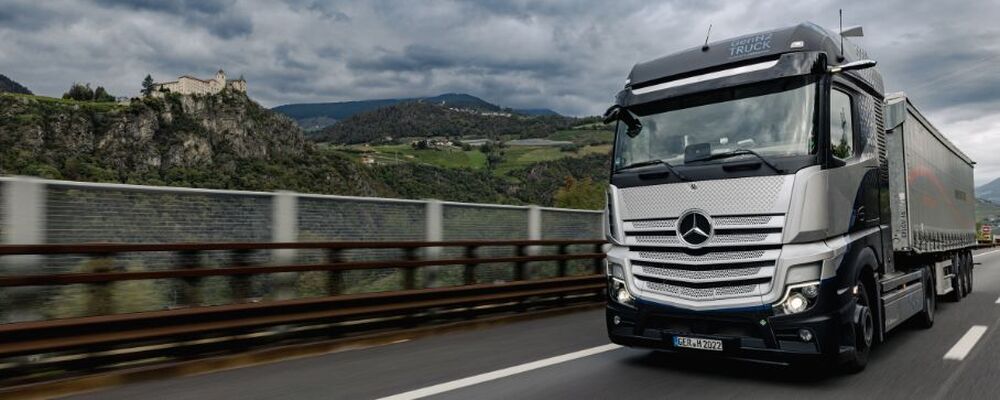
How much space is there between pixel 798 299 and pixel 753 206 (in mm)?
Result: 763

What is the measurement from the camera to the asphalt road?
5422 mm

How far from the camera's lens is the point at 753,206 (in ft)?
18.1

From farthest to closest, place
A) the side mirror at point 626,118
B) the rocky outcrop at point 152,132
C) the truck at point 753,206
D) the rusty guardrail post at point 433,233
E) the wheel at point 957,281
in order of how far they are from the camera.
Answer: the rocky outcrop at point 152,132 → the wheel at point 957,281 → the rusty guardrail post at point 433,233 → the side mirror at point 626,118 → the truck at point 753,206

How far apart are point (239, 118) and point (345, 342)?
115933 mm

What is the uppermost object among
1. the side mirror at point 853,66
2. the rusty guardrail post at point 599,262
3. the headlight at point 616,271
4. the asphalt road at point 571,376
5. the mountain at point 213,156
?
the mountain at point 213,156

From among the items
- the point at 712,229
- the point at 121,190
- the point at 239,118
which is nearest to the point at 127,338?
the point at 121,190

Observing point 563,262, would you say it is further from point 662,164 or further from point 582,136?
point 582,136

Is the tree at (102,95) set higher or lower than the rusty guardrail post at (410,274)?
higher

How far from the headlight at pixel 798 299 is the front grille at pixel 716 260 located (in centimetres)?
17

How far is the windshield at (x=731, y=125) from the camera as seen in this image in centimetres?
569

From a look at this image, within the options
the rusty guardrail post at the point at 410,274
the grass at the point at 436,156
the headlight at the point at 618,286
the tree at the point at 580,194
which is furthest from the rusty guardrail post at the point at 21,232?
the grass at the point at 436,156

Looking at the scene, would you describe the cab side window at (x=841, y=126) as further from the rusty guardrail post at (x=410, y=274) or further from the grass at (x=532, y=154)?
the grass at (x=532, y=154)

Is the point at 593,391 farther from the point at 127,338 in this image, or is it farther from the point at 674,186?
the point at 127,338

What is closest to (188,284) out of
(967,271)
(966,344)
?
(966,344)
